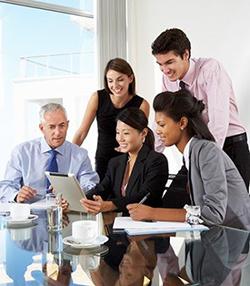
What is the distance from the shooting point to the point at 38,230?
167 cm

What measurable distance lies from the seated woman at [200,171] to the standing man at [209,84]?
0.48m

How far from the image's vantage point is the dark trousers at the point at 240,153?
2.51 m

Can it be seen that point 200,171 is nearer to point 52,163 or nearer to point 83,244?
point 83,244

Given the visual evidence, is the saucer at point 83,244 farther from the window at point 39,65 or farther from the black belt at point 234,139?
the window at point 39,65

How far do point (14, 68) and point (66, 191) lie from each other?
2215 mm

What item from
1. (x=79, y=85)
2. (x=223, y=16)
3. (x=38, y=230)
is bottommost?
(x=38, y=230)

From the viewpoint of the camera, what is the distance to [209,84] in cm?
244

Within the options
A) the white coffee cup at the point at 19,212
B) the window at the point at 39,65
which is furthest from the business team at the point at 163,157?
the window at the point at 39,65

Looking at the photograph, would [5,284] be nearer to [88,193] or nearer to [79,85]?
[88,193]

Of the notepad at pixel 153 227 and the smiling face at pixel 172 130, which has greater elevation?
the smiling face at pixel 172 130

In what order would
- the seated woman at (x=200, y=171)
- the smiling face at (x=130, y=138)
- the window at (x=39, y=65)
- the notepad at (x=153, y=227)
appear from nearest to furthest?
the notepad at (x=153, y=227), the seated woman at (x=200, y=171), the smiling face at (x=130, y=138), the window at (x=39, y=65)

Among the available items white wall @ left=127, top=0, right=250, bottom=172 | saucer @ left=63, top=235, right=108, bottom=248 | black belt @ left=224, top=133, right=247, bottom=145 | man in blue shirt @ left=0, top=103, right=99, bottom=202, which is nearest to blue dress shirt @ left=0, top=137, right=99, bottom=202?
man in blue shirt @ left=0, top=103, right=99, bottom=202

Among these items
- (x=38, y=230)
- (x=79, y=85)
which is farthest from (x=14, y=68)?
(x=38, y=230)

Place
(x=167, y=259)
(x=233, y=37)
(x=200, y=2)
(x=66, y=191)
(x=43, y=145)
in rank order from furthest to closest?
(x=200, y=2) → (x=233, y=37) → (x=43, y=145) → (x=66, y=191) → (x=167, y=259)
